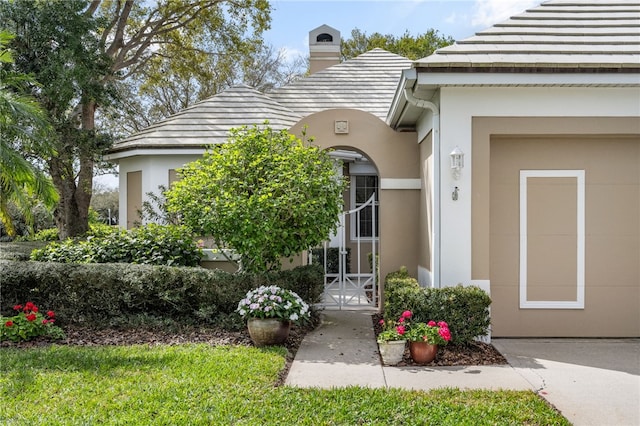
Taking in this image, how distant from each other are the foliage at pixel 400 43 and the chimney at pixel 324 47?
1015 cm

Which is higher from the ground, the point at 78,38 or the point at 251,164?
the point at 78,38

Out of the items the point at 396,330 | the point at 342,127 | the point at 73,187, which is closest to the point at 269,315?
the point at 396,330

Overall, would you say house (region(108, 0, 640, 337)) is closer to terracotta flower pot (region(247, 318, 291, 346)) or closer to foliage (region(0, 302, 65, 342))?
terracotta flower pot (region(247, 318, 291, 346))

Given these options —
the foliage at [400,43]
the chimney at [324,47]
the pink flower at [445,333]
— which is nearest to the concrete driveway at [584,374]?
the pink flower at [445,333]

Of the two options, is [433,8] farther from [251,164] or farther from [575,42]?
[251,164]

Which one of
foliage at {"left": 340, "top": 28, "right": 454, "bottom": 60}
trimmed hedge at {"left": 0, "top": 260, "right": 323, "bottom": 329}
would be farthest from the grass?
foliage at {"left": 340, "top": 28, "right": 454, "bottom": 60}

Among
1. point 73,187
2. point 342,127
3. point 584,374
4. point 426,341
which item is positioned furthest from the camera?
point 73,187

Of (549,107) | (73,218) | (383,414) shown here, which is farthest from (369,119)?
(73,218)

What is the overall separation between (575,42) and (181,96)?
976 inches

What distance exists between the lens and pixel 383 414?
15.3 feet

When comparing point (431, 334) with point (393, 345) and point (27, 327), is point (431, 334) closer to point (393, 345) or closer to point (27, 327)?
point (393, 345)

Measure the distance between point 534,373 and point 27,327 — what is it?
6780mm

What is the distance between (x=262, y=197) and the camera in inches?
311

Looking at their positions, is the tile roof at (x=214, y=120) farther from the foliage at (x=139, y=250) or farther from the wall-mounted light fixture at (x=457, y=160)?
the wall-mounted light fixture at (x=457, y=160)
